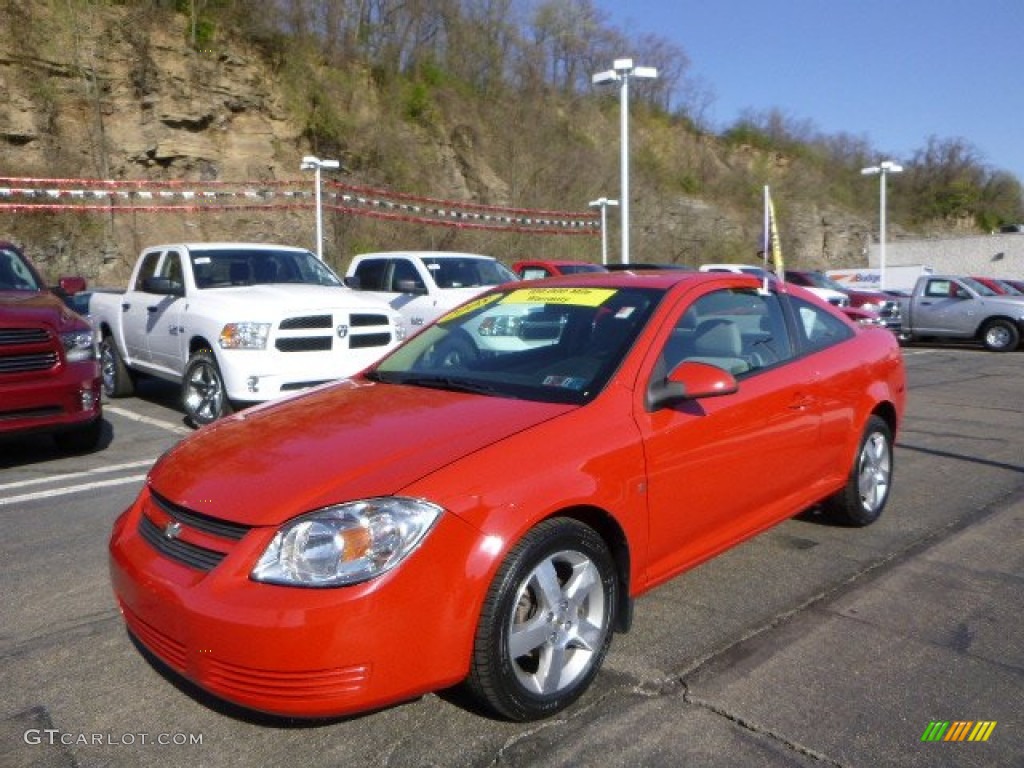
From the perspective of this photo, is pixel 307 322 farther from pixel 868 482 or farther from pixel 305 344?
pixel 868 482

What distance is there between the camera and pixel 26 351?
6.87 meters

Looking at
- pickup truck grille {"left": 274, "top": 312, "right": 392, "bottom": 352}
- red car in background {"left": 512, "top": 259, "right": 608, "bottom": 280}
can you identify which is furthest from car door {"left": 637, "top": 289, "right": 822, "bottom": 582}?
red car in background {"left": 512, "top": 259, "right": 608, "bottom": 280}

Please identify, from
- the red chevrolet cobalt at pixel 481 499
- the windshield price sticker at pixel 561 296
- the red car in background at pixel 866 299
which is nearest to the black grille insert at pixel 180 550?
the red chevrolet cobalt at pixel 481 499

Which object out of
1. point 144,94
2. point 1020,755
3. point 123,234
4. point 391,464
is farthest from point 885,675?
point 144,94

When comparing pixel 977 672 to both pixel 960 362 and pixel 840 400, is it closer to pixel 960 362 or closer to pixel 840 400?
pixel 840 400

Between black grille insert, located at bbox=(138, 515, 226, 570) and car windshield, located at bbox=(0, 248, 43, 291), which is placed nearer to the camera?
black grille insert, located at bbox=(138, 515, 226, 570)

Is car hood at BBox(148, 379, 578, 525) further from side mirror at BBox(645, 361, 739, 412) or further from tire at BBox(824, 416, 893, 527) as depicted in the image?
tire at BBox(824, 416, 893, 527)

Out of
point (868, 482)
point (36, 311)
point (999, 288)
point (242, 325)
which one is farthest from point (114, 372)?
point (999, 288)

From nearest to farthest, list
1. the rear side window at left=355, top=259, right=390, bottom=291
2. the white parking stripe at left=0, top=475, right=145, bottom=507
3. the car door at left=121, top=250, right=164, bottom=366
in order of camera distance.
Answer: the white parking stripe at left=0, top=475, right=145, bottom=507, the car door at left=121, top=250, right=164, bottom=366, the rear side window at left=355, top=259, right=390, bottom=291

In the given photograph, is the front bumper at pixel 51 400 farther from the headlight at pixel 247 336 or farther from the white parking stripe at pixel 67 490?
the headlight at pixel 247 336

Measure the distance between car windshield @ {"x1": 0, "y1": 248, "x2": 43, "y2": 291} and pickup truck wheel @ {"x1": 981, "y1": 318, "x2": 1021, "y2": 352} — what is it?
17.4 meters

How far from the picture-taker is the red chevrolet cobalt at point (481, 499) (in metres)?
2.68

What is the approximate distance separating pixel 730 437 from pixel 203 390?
5.89 metres

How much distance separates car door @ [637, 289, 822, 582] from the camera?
11.8ft
